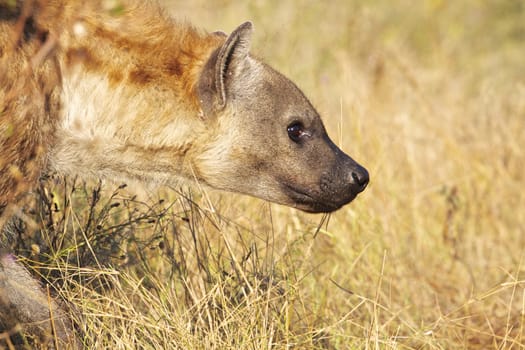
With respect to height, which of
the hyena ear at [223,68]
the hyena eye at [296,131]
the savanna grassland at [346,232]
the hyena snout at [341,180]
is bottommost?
the savanna grassland at [346,232]

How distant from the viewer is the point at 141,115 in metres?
3.85

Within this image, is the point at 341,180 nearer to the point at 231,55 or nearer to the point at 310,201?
the point at 310,201

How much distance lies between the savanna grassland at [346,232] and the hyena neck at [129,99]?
32 cm

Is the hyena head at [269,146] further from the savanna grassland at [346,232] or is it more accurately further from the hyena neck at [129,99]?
the savanna grassland at [346,232]

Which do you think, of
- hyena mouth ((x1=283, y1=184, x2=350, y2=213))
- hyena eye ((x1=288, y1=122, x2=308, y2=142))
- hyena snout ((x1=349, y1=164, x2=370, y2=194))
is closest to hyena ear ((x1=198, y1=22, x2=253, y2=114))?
hyena eye ((x1=288, y1=122, x2=308, y2=142))

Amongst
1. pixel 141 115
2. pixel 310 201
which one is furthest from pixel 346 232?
pixel 141 115

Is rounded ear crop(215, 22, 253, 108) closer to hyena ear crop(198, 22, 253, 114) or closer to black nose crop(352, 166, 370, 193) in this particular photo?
hyena ear crop(198, 22, 253, 114)

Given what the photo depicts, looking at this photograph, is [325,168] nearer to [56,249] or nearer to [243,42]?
[243,42]

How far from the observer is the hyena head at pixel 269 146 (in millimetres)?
4016

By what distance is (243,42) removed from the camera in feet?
12.8

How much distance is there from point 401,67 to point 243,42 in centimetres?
416

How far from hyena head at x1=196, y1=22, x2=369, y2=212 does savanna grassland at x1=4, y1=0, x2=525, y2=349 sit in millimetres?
283

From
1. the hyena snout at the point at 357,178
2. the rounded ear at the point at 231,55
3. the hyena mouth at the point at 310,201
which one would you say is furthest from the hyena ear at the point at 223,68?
the hyena snout at the point at 357,178

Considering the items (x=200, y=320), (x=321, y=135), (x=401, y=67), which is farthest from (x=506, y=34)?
(x=200, y=320)
